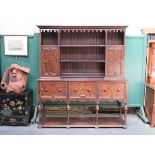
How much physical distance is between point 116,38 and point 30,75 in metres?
1.71

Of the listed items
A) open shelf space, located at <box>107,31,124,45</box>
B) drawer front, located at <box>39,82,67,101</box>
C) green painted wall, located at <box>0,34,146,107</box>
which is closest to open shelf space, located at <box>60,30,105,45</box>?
open shelf space, located at <box>107,31,124,45</box>

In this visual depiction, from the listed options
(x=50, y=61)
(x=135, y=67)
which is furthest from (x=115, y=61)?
(x=50, y=61)

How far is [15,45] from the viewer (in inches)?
184

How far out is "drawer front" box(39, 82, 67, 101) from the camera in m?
4.17

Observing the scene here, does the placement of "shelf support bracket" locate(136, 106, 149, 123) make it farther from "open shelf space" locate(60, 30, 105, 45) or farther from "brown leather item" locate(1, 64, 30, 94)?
"brown leather item" locate(1, 64, 30, 94)

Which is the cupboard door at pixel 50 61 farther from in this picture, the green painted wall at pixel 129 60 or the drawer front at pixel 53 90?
the green painted wall at pixel 129 60

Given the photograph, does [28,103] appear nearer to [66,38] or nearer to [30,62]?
[30,62]

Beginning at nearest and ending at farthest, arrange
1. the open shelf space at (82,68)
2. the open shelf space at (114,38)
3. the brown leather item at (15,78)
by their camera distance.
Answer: the brown leather item at (15,78) → the open shelf space at (114,38) → the open shelf space at (82,68)

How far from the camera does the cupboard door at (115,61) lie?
4.30 meters

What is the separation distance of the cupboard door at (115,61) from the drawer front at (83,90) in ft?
1.31

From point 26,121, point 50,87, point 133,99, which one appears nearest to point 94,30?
point 50,87

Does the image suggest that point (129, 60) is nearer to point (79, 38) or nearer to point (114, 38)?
point (114, 38)

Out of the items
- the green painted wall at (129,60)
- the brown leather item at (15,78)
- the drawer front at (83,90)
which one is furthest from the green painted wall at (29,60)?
the drawer front at (83,90)

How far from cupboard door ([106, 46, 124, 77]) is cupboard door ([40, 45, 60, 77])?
846 mm
